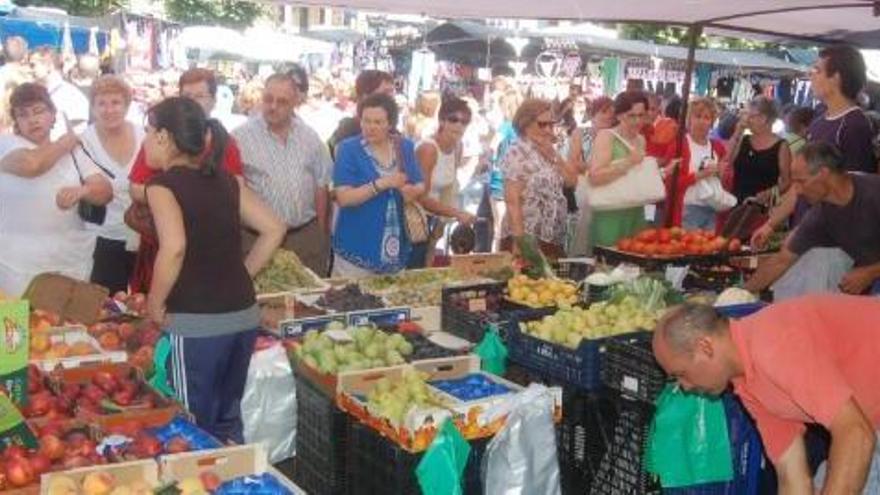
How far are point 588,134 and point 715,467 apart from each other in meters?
4.91

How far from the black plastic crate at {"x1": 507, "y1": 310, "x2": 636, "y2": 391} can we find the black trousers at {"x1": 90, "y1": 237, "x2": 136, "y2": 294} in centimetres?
229

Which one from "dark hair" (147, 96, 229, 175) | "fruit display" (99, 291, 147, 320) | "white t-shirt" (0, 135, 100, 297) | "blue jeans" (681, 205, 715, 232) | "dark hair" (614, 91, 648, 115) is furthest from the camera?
"blue jeans" (681, 205, 715, 232)

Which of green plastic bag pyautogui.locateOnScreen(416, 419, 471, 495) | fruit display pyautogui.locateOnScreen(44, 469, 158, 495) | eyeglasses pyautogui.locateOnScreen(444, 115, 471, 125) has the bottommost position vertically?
green plastic bag pyautogui.locateOnScreen(416, 419, 471, 495)

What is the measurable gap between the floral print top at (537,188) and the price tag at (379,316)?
1459mm

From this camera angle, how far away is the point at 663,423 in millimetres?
3697

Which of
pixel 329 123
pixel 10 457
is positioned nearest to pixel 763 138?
pixel 329 123

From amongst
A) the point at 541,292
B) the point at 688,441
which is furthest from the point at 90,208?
the point at 688,441

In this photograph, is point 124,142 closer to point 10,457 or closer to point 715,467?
point 10,457

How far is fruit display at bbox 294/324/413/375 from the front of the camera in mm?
4125

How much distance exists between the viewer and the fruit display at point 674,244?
601 cm

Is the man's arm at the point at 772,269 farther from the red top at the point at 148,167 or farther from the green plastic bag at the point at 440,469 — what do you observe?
the red top at the point at 148,167

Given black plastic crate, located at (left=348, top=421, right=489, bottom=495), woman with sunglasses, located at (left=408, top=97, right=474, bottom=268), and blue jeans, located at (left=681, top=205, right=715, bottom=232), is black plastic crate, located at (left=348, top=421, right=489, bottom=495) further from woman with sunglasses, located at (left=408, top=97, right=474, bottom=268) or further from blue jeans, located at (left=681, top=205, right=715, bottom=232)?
blue jeans, located at (left=681, top=205, right=715, bottom=232)

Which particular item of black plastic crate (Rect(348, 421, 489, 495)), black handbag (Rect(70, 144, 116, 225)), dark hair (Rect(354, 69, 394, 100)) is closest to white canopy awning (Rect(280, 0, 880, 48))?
dark hair (Rect(354, 69, 394, 100))

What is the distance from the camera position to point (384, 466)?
3.68 meters
